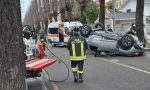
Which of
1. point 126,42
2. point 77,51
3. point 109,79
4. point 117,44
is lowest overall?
point 109,79

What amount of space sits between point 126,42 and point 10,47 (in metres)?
17.7

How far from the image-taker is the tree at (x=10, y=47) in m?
7.72

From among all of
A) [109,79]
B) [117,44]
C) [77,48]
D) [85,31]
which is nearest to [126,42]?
[117,44]

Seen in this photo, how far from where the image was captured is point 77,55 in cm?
1406

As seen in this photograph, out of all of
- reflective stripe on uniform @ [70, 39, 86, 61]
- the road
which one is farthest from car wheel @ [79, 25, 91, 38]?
reflective stripe on uniform @ [70, 39, 86, 61]

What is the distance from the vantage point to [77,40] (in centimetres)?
1432

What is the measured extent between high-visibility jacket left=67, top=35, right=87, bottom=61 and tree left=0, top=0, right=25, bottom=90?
20.4 ft

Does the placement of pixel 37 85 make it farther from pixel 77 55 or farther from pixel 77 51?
pixel 77 51

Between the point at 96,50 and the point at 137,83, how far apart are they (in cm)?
1338

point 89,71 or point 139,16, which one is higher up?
point 139,16

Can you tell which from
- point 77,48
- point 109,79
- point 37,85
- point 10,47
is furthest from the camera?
point 109,79

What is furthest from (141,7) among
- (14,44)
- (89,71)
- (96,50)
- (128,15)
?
(128,15)

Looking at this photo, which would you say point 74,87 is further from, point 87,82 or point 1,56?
point 1,56

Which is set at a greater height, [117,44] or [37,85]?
[117,44]
